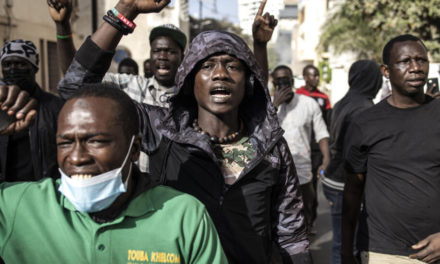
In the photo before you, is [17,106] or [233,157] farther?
[233,157]

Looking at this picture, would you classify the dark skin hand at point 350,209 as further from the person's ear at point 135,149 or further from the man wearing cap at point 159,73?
the person's ear at point 135,149

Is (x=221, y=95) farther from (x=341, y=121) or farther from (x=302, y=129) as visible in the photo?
(x=302, y=129)

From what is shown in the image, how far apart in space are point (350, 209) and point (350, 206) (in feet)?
0.07

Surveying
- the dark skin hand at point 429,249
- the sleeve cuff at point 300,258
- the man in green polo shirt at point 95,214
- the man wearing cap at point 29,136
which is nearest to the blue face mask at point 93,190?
the man in green polo shirt at point 95,214

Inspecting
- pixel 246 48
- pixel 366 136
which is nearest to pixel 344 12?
pixel 366 136

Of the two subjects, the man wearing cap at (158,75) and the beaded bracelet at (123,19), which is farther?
the man wearing cap at (158,75)

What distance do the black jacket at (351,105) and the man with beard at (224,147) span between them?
7.23ft

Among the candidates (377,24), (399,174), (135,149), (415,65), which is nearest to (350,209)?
(399,174)

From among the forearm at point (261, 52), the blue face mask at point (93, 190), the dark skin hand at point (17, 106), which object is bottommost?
the blue face mask at point (93, 190)

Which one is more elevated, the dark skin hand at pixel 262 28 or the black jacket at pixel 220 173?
the dark skin hand at pixel 262 28

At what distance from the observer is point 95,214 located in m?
1.64

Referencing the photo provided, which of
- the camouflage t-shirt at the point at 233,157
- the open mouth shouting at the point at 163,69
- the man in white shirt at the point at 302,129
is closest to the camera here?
the camouflage t-shirt at the point at 233,157

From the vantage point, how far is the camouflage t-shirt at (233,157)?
6.73 ft

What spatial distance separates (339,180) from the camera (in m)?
4.36
